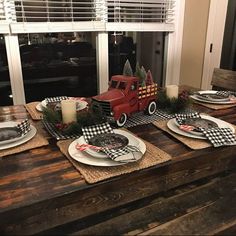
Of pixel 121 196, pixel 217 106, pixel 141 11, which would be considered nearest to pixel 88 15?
pixel 141 11

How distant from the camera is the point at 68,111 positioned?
1305 millimetres

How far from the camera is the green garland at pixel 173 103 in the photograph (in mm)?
1595

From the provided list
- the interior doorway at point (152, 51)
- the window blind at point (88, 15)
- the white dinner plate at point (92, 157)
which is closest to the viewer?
the white dinner plate at point (92, 157)

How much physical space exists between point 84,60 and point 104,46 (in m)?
0.27

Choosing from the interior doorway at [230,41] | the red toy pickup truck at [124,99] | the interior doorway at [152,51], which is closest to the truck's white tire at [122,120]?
the red toy pickup truck at [124,99]

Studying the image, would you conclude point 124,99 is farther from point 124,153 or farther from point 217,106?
point 217,106

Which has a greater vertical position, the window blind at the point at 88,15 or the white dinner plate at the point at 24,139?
the window blind at the point at 88,15

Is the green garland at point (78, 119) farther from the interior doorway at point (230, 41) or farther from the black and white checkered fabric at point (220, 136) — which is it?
the interior doorway at point (230, 41)

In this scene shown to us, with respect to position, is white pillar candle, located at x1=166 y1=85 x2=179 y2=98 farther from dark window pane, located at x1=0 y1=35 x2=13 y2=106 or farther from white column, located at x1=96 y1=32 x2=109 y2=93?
dark window pane, located at x1=0 y1=35 x2=13 y2=106

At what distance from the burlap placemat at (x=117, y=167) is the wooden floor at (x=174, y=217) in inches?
10.0

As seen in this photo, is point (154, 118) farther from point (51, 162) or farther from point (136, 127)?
point (51, 162)

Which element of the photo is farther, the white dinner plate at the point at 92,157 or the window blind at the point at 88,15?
the window blind at the point at 88,15

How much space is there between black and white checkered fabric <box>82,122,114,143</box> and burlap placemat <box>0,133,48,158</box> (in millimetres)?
184

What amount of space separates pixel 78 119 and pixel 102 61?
1.56 m
